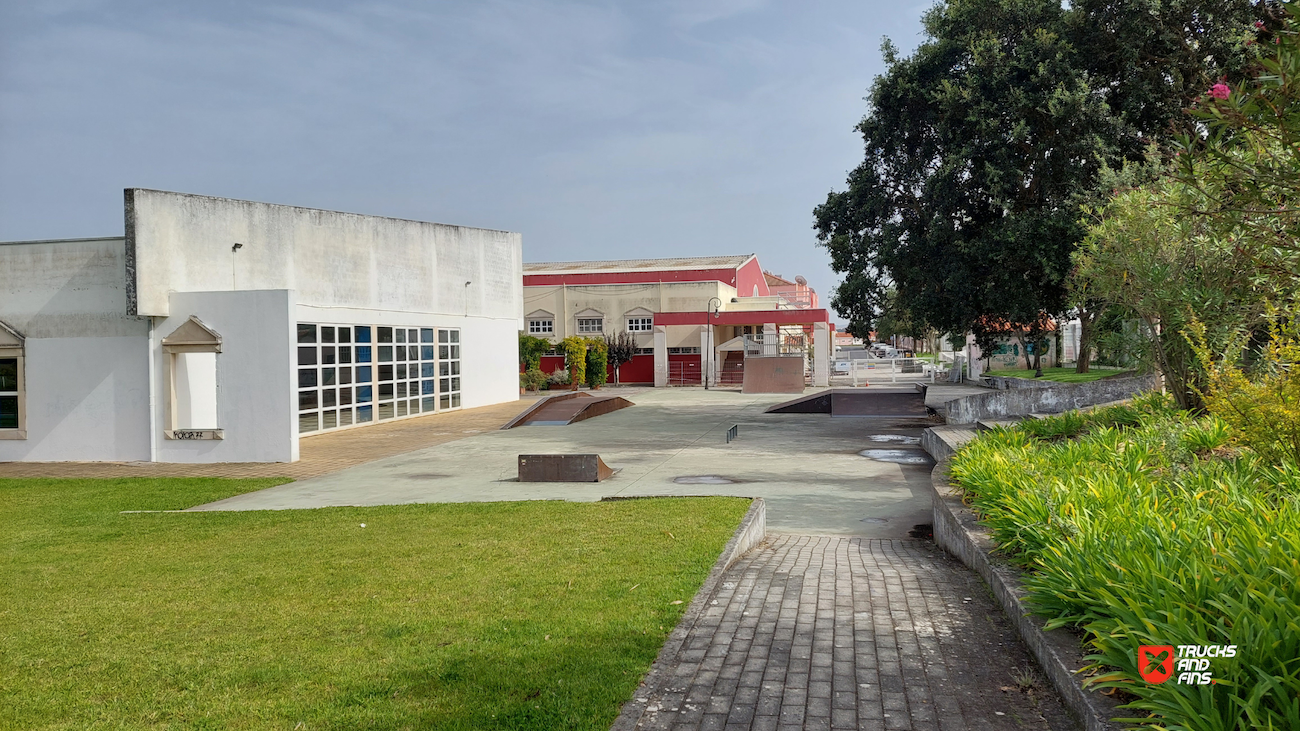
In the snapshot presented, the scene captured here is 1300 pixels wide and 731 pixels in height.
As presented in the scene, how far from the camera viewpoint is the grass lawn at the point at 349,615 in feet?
13.4

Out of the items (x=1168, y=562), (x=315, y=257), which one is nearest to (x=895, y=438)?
(x=315, y=257)

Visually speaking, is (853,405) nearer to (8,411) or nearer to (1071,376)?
(1071,376)

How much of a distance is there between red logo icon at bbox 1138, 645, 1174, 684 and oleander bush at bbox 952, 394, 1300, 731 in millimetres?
37

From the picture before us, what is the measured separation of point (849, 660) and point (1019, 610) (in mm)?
1137

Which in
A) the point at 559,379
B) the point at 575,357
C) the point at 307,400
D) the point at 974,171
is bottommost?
the point at 559,379

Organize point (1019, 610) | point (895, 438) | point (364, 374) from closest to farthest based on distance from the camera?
point (1019, 610), point (895, 438), point (364, 374)

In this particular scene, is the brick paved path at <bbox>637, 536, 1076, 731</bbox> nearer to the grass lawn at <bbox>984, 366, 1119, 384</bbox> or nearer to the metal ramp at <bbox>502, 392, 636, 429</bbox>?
the grass lawn at <bbox>984, 366, 1119, 384</bbox>

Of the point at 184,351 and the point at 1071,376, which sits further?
the point at 1071,376

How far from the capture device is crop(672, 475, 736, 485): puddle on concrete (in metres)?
12.6

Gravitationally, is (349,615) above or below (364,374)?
below

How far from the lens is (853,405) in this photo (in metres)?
27.0

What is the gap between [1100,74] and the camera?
1944 centimetres

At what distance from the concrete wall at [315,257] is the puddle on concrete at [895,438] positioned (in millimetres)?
13300

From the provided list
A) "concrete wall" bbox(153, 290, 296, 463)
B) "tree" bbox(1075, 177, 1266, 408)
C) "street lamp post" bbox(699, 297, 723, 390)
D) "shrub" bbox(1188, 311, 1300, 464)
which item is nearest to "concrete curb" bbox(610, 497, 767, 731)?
"shrub" bbox(1188, 311, 1300, 464)
